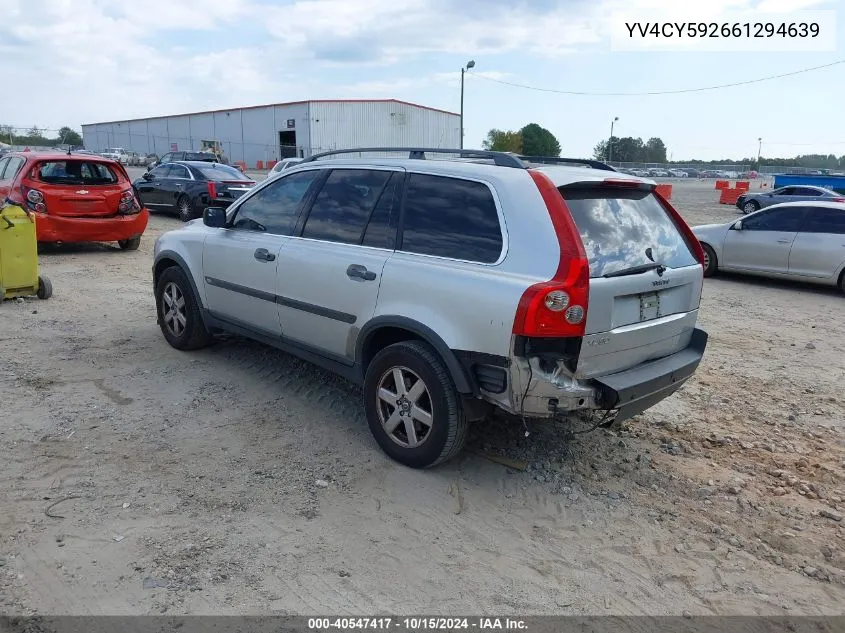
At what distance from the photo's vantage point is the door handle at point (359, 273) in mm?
4211

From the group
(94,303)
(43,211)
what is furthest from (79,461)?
(43,211)

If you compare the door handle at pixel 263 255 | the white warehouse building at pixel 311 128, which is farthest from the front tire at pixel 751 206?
the white warehouse building at pixel 311 128

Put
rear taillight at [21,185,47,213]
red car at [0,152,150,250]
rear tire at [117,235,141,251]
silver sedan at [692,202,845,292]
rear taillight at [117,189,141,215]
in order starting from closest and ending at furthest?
rear taillight at [21,185,47,213]
red car at [0,152,150,250]
silver sedan at [692,202,845,292]
rear taillight at [117,189,141,215]
rear tire at [117,235,141,251]

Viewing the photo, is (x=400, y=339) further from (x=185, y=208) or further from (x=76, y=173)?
(x=185, y=208)

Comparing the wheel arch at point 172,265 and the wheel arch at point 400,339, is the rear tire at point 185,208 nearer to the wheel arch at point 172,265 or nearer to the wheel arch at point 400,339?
the wheel arch at point 172,265

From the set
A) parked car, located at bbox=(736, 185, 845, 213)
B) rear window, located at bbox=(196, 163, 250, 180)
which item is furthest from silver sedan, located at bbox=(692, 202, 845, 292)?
parked car, located at bbox=(736, 185, 845, 213)

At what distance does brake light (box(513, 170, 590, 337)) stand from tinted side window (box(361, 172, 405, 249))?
44.3 inches

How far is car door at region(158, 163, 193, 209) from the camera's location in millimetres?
16328

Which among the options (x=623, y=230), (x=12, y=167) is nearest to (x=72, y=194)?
(x=12, y=167)

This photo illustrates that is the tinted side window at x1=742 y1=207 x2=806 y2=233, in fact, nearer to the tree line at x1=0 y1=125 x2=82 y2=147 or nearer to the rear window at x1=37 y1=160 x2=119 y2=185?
the rear window at x1=37 y1=160 x2=119 y2=185

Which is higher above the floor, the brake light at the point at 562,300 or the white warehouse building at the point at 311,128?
the white warehouse building at the point at 311,128

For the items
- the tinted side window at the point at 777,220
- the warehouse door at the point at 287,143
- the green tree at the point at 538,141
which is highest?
the green tree at the point at 538,141

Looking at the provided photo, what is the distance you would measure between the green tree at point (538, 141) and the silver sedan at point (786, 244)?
234ft

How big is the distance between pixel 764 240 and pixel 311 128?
45585mm
